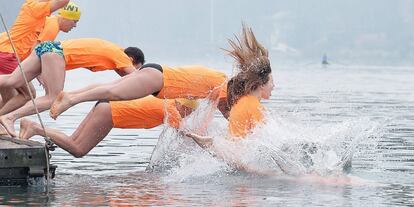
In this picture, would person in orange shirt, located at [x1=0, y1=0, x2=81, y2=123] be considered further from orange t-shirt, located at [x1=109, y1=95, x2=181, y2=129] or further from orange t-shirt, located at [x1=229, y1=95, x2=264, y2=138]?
orange t-shirt, located at [x1=229, y1=95, x2=264, y2=138]

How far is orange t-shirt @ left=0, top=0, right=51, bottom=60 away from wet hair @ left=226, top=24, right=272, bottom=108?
2312mm

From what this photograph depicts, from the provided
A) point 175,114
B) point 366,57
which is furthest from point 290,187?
point 366,57

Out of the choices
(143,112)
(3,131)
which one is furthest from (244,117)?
(3,131)

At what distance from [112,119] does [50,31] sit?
142 cm

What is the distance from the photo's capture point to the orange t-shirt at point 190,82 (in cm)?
A: 1414

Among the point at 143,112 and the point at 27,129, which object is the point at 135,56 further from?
the point at 27,129

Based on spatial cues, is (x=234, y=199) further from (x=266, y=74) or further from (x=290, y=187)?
(x=266, y=74)

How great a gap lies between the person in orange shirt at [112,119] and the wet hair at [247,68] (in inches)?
22.0

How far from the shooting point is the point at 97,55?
1495 cm

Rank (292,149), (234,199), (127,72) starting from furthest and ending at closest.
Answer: (127,72), (292,149), (234,199)

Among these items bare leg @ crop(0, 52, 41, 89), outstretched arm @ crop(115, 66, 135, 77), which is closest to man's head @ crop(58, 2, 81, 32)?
outstretched arm @ crop(115, 66, 135, 77)

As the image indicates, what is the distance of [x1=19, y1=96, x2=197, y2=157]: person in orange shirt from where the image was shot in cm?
1443

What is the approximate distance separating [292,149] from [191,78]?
133 centimetres

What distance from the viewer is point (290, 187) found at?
43.1 feet
